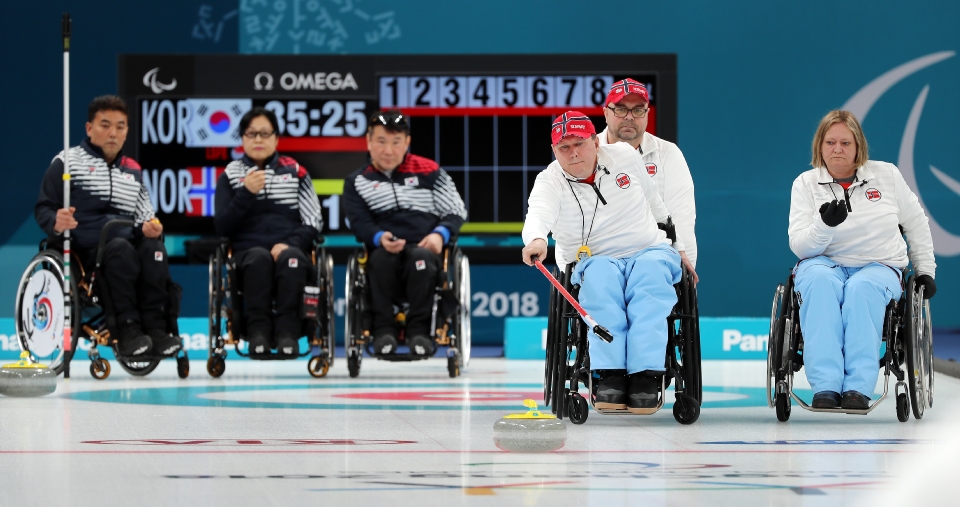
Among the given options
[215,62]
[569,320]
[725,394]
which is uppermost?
[215,62]

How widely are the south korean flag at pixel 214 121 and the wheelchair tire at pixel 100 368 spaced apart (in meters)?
1.90

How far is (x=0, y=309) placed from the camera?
778 centimetres

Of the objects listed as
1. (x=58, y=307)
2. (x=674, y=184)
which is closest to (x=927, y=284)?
(x=674, y=184)

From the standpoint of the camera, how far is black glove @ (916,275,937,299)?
12.7 ft

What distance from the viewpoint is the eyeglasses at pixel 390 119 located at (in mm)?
5688

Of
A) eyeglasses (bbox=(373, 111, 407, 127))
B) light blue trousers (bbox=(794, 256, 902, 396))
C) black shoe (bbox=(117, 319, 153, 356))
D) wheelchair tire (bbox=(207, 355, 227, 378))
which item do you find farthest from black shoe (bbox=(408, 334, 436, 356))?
light blue trousers (bbox=(794, 256, 902, 396))

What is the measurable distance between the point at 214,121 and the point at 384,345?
227cm

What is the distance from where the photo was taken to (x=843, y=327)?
3828 mm

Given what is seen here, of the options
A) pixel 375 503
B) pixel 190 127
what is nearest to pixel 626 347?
pixel 375 503

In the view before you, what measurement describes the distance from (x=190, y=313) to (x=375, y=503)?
548cm

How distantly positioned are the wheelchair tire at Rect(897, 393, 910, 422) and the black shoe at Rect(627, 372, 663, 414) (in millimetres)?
711

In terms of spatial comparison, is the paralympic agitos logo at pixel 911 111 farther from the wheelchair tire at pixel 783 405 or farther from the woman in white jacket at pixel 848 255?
the wheelchair tire at pixel 783 405

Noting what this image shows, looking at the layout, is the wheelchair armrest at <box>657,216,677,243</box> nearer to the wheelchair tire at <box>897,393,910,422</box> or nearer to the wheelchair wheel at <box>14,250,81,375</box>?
the wheelchair tire at <box>897,393,910,422</box>

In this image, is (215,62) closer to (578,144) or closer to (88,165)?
(88,165)
